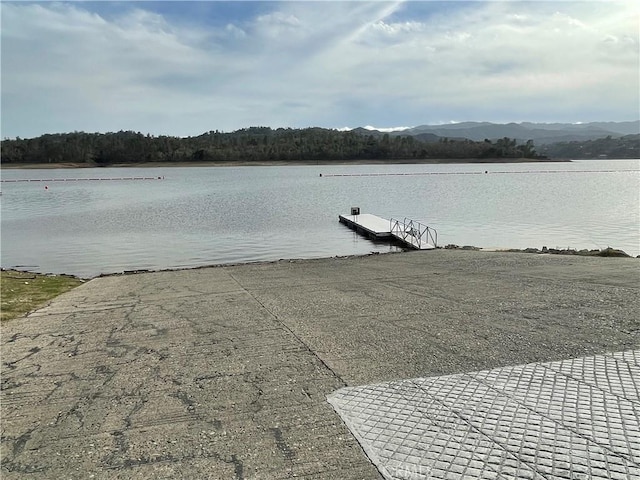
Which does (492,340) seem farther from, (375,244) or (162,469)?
(375,244)

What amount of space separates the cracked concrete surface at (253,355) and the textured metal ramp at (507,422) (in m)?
0.21

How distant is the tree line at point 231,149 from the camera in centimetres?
12650

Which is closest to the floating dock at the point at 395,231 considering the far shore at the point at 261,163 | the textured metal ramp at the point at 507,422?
the textured metal ramp at the point at 507,422

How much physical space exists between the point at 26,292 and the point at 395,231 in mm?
14701

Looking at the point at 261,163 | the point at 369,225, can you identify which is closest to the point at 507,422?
the point at 369,225

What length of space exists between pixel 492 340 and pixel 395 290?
9.72 ft

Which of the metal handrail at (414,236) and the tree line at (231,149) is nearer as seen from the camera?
the metal handrail at (414,236)

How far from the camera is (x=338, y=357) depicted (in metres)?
4.50

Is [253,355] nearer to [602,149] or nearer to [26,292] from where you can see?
[26,292]

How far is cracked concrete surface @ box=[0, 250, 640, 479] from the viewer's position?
2.96m

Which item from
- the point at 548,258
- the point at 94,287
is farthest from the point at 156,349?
the point at 548,258

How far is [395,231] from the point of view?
69.1 ft

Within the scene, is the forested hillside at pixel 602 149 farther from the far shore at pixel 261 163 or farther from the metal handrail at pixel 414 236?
the metal handrail at pixel 414 236

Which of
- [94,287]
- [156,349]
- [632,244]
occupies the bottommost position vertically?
[632,244]
